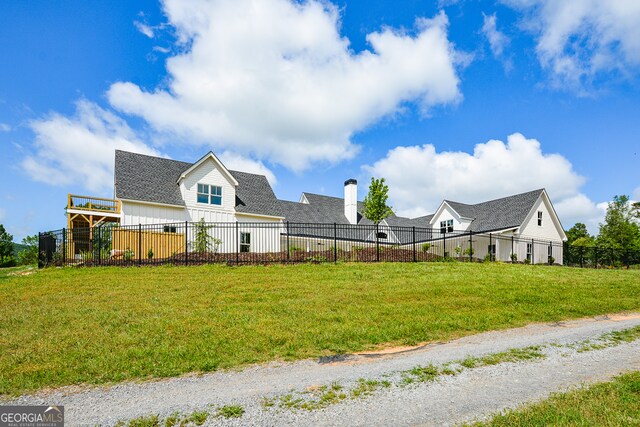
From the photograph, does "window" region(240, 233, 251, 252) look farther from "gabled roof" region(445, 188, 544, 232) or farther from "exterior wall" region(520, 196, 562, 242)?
"exterior wall" region(520, 196, 562, 242)

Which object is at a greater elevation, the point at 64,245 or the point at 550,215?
the point at 550,215

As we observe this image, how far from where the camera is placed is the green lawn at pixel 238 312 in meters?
5.88

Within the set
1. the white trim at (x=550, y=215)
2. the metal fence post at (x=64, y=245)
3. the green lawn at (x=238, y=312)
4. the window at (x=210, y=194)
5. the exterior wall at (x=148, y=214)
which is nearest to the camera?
the green lawn at (x=238, y=312)

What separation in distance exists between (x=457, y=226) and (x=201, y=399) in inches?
1247

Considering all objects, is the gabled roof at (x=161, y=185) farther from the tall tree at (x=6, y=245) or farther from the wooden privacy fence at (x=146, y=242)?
the tall tree at (x=6, y=245)

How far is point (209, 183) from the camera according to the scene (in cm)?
2588

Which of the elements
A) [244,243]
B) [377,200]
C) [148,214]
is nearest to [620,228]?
[377,200]

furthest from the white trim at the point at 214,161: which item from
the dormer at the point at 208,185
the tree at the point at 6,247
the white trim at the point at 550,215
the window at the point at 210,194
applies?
the white trim at the point at 550,215

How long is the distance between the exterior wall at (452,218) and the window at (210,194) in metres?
19.5

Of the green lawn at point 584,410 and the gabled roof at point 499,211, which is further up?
the gabled roof at point 499,211

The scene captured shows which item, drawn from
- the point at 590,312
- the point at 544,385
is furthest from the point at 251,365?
the point at 590,312

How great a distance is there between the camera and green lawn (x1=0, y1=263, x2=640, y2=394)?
5879 mm

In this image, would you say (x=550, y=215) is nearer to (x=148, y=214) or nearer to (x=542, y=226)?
(x=542, y=226)

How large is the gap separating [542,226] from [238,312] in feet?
98.2
